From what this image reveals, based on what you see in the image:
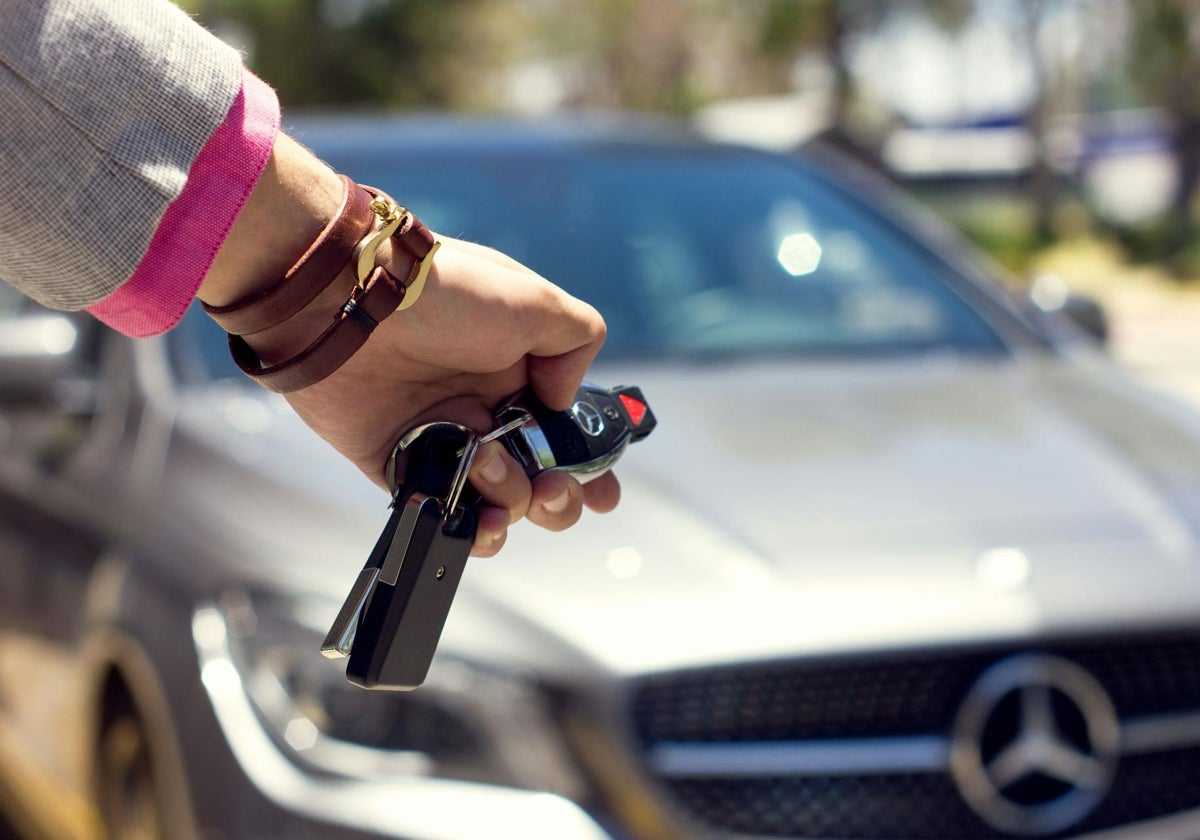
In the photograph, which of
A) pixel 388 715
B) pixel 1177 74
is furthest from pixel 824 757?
pixel 1177 74

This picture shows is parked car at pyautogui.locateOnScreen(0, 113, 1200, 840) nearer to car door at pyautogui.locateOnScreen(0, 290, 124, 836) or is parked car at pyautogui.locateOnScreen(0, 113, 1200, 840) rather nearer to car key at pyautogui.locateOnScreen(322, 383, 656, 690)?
car door at pyautogui.locateOnScreen(0, 290, 124, 836)

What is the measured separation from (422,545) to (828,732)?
47.3 inches

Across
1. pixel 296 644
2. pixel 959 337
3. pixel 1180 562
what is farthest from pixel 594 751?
pixel 959 337

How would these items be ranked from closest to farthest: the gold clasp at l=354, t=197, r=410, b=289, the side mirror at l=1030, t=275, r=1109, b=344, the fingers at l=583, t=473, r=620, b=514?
the gold clasp at l=354, t=197, r=410, b=289 → the fingers at l=583, t=473, r=620, b=514 → the side mirror at l=1030, t=275, r=1109, b=344

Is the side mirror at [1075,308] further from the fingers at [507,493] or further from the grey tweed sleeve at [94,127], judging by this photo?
the grey tweed sleeve at [94,127]

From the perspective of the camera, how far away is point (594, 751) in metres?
2.09

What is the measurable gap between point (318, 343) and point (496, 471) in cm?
16

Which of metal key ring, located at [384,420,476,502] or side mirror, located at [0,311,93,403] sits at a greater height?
side mirror, located at [0,311,93,403]

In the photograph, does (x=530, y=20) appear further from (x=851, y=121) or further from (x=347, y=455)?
(x=347, y=455)

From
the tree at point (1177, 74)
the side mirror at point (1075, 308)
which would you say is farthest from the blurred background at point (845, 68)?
the side mirror at point (1075, 308)

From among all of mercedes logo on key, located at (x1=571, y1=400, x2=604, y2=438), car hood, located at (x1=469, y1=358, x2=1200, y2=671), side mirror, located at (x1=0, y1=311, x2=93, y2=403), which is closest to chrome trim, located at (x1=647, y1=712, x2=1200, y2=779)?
car hood, located at (x1=469, y1=358, x2=1200, y2=671)

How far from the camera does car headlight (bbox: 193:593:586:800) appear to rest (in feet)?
6.93

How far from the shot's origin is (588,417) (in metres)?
1.19

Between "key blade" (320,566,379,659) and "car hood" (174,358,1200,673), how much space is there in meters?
1.01
